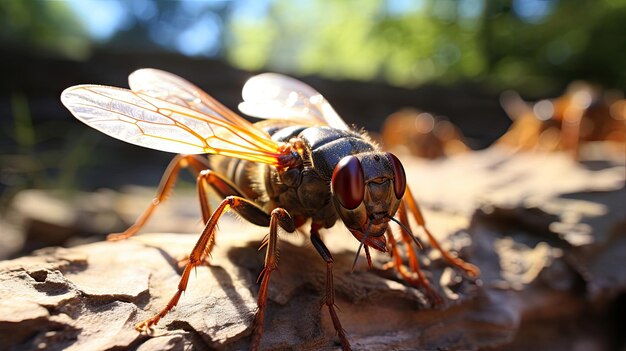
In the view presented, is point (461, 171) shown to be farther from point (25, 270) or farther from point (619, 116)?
point (25, 270)

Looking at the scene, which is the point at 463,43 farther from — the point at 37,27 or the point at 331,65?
the point at 37,27

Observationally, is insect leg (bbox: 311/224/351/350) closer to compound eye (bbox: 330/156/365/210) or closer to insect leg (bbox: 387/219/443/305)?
compound eye (bbox: 330/156/365/210)

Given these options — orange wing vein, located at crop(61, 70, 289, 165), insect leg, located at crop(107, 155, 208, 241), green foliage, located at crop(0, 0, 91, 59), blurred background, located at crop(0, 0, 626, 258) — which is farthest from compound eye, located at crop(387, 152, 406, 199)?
green foliage, located at crop(0, 0, 91, 59)

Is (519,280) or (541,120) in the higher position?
(541,120)

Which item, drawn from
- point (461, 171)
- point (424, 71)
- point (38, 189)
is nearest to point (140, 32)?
point (424, 71)

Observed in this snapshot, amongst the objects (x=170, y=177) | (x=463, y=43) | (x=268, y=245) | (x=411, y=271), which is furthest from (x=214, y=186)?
(x=463, y=43)

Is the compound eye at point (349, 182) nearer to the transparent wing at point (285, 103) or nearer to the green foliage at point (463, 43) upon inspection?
the transparent wing at point (285, 103)
